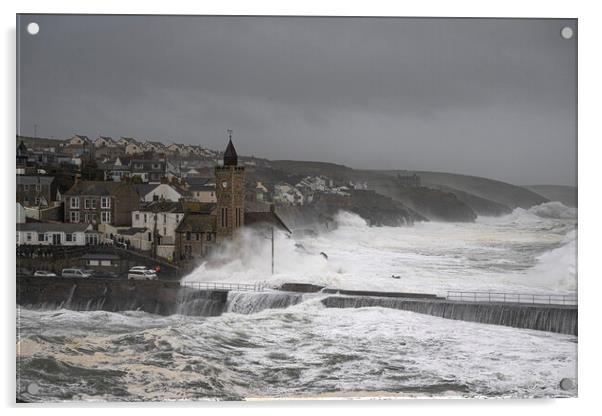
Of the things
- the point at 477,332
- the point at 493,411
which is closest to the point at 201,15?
the point at 477,332

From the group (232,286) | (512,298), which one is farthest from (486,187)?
(232,286)

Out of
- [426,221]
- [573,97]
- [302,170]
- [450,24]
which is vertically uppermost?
[450,24]

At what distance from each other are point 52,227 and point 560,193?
148 inches

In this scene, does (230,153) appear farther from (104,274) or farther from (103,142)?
(104,274)

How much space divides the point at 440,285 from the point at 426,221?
0.52 meters

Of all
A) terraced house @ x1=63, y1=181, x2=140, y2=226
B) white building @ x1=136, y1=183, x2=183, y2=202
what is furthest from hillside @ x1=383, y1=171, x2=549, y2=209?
terraced house @ x1=63, y1=181, x2=140, y2=226

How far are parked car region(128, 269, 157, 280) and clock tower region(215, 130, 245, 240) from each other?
22.7 inches

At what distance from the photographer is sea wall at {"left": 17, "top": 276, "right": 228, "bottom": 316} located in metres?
5.97

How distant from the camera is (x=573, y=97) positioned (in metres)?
5.89

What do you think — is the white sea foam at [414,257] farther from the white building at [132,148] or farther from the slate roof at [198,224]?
the white building at [132,148]

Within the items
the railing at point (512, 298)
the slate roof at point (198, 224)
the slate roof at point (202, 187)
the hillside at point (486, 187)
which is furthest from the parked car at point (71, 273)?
the railing at point (512, 298)

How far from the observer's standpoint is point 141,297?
6.01 m

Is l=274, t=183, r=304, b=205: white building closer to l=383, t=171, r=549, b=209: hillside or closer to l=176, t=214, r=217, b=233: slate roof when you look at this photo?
l=176, t=214, r=217, b=233: slate roof
